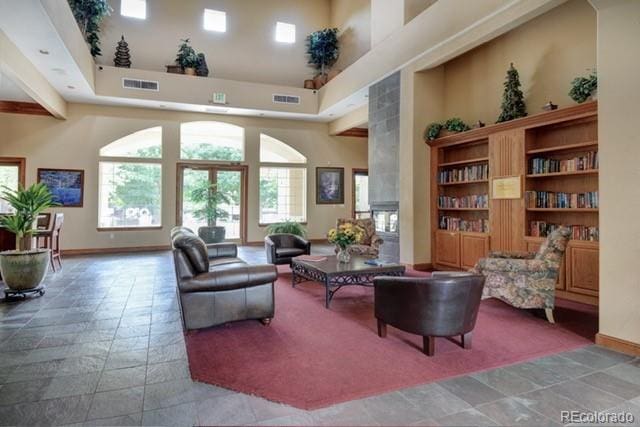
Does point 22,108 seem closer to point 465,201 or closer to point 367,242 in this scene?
point 367,242

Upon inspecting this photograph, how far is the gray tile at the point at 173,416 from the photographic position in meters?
1.96

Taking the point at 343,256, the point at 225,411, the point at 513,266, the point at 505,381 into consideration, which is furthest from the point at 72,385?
the point at 513,266

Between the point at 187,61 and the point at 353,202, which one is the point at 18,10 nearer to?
the point at 187,61

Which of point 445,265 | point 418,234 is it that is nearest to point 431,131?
point 418,234

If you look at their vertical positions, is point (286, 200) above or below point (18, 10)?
below

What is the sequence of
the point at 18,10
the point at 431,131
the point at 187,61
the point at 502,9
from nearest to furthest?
the point at 18,10
the point at 502,9
the point at 431,131
the point at 187,61

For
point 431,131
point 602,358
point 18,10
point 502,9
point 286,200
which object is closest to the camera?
point 602,358

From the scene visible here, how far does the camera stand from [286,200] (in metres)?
10.4

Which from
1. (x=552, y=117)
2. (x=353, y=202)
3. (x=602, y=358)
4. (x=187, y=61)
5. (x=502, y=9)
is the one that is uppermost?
(x=187, y=61)

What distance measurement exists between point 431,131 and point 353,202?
503 cm

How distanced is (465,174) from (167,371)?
5.24 meters

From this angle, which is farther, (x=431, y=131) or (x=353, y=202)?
(x=353, y=202)

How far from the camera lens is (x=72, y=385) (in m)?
2.37

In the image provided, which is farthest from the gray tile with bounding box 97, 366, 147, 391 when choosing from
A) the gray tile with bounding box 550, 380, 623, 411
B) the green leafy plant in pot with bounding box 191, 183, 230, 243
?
the green leafy plant in pot with bounding box 191, 183, 230, 243
